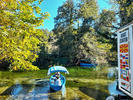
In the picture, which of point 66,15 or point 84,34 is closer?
point 84,34

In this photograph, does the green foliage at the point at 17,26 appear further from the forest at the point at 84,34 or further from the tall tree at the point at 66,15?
the tall tree at the point at 66,15

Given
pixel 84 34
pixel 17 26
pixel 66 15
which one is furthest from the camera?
pixel 66 15

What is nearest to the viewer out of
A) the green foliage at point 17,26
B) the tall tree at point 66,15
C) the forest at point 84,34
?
the green foliage at point 17,26

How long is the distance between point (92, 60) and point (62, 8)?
11.0 meters

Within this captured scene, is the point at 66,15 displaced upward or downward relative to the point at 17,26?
upward

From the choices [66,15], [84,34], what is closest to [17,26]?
[84,34]

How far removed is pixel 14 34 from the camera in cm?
525

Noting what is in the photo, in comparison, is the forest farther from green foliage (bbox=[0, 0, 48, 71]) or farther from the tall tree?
green foliage (bbox=[0, 0, 48, 71])

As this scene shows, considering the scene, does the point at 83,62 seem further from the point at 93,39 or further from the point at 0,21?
the point at 0,21

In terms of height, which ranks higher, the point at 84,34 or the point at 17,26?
the point at 84,34

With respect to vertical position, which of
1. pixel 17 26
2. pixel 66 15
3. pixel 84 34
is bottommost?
pixel 17 26

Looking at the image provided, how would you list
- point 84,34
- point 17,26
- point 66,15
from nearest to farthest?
1. point 17,26
2. point 84,34
3. point 66,15

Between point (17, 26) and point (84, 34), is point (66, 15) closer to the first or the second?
point (84, 34)

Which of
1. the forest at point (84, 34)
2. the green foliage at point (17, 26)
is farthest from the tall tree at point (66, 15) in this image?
the green foliage at point (17, 26)
